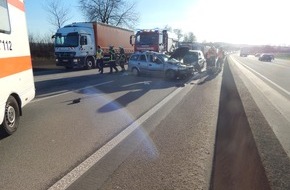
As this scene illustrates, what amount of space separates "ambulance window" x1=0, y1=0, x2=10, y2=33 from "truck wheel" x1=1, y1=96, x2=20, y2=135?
54.7 inches

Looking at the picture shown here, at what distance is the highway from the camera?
4223mm

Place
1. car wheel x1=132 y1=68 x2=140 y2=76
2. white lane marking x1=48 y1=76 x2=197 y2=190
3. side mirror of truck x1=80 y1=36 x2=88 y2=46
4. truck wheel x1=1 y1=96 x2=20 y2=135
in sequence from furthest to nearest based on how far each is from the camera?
side mirror of truck x1=80 y1=36 x2=88 y2=46, car wheel x1=132 y1=68 x2=140 y2=76, truck wheel x1=1 y1=96 x2=20 y2=135, white lane marking x1=48 y1=76 x2=197 y2=190

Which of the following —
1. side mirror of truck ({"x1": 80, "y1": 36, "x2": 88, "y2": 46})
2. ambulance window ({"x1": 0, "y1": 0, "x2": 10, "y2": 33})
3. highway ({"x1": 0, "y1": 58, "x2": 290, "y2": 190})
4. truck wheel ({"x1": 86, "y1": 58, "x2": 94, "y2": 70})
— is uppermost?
ambulance window ({"x1": 0, "y1": 0, "x2": 10, "y2": 33})

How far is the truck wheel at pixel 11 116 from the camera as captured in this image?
6348 millimetres

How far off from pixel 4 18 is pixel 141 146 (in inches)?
146

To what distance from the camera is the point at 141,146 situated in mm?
5758

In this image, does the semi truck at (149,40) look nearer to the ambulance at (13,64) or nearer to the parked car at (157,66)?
the parked car at (157,66)

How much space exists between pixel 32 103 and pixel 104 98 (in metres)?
2.44

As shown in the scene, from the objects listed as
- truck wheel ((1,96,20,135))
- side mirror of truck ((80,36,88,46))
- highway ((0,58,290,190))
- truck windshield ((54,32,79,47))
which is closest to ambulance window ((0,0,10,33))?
truck wheel ((1,96,20,135))

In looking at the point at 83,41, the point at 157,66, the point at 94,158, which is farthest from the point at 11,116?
the point at 83,41

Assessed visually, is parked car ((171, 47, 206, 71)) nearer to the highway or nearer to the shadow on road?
the highway

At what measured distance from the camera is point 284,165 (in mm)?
4203

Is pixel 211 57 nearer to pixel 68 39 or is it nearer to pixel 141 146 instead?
pixel 68 39

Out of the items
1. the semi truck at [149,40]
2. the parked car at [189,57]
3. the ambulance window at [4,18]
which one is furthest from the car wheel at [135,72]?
the ambulance window at [4,18]
